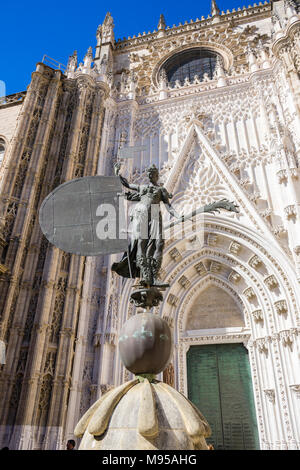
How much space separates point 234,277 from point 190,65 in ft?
43.3

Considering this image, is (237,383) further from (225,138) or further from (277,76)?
(277,76)

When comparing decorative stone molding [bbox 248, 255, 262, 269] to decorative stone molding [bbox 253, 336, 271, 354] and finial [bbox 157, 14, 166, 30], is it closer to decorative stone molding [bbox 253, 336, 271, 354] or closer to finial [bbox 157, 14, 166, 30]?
decorative stone molding [bbox 253, 336, 271, 354]

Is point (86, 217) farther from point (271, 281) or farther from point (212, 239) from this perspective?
point (212, 239)

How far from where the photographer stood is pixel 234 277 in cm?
1184

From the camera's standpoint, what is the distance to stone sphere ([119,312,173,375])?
11.5 feet

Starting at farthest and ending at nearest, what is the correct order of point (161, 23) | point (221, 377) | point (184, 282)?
1. point (161, 23)
2. point (184, 282)
3. point (221, 377)

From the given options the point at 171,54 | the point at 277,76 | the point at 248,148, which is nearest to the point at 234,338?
the point at 248,148

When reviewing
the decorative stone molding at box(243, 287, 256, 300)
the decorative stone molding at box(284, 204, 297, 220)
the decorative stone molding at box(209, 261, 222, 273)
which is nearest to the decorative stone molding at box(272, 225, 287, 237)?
the decorative stone molding at box(284, 204, 297, 220)

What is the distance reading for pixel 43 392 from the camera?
9.28 metres

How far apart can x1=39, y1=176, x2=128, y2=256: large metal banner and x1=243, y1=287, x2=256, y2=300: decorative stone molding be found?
25.2 ft

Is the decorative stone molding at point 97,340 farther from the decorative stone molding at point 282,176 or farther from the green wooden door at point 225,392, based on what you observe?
the decorative stone molding at point 282,176

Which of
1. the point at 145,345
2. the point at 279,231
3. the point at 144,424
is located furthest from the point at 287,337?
the point at 144,424

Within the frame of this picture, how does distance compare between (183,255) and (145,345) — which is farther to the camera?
(183,255)

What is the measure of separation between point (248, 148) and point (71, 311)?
9.21 meters
